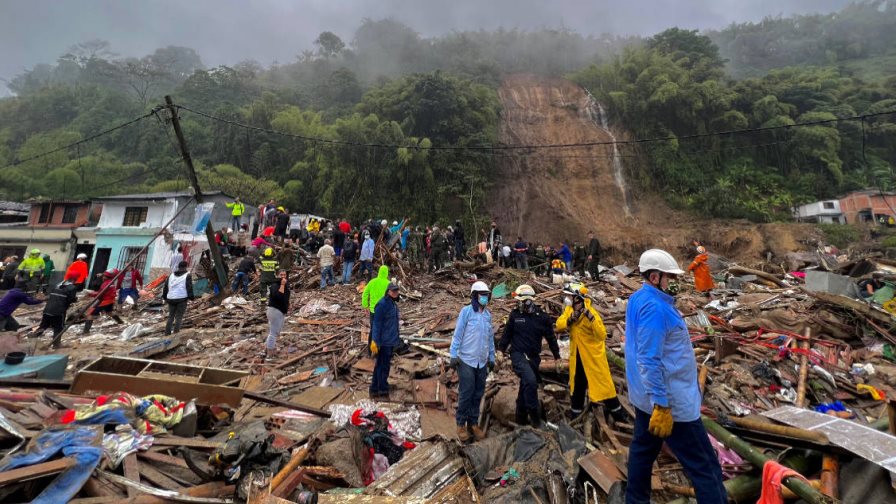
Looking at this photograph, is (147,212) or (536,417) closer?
(536,417)

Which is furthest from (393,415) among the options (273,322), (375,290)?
(273,322)

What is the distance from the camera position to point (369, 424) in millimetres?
4480

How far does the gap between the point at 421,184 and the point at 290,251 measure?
1345 cm

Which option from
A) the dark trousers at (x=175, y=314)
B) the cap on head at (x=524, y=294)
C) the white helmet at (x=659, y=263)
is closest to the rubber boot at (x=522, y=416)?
the cap on head at (x=524, y=294)

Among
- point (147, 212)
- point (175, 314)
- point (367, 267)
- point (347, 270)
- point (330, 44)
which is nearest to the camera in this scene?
point (175, 314)

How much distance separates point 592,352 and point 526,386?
971mm

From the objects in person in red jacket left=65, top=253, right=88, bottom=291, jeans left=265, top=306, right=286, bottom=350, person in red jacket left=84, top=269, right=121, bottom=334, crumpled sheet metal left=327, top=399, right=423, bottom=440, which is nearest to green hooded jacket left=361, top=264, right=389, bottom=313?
crumpled sheet metal left=327, top=399, right=423, bottom=440

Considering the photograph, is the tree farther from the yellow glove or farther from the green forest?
the yellow glove

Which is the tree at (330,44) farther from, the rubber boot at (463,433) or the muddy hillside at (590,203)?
the rubber boot at (463,433)

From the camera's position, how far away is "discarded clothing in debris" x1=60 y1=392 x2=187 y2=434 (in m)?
3.55

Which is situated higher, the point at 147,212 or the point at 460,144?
the point at 460,144

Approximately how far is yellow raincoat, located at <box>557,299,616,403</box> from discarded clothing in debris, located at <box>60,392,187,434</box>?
4656mm

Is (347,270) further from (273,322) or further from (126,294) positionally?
(126,294)

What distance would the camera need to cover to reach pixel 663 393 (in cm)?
279
